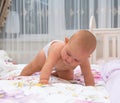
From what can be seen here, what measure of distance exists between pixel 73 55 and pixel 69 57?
0.12 ft

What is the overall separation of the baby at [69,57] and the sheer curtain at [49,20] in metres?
1.31

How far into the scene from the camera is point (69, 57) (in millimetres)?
1074

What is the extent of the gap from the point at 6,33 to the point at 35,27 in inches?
12.5

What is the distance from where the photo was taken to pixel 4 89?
33.9 inches

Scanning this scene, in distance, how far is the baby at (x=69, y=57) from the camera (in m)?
1.01

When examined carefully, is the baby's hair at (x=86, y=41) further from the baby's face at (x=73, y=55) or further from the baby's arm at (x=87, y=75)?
the baby's arm at (x=87, y=75)

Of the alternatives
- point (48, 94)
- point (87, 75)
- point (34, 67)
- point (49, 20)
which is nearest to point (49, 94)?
point (48, 94)

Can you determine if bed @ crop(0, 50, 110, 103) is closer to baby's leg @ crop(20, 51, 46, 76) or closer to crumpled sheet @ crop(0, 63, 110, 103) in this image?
crumpled sheet @ crop(0, 63, 110, 103)

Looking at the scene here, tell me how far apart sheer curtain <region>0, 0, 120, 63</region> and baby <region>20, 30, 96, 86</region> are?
4.31 feet

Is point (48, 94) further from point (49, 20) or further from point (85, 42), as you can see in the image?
point (49, 20)

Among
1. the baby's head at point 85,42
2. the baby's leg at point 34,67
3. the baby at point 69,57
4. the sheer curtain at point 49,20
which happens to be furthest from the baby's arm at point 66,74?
the sheer curtain at point 49,20

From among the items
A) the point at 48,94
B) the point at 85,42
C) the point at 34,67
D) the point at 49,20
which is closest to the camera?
the point at 48,94

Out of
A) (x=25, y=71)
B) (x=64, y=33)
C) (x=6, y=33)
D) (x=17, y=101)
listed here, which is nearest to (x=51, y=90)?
(x=17, y=101)

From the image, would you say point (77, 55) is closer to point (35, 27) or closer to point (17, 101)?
point (17, 101)
